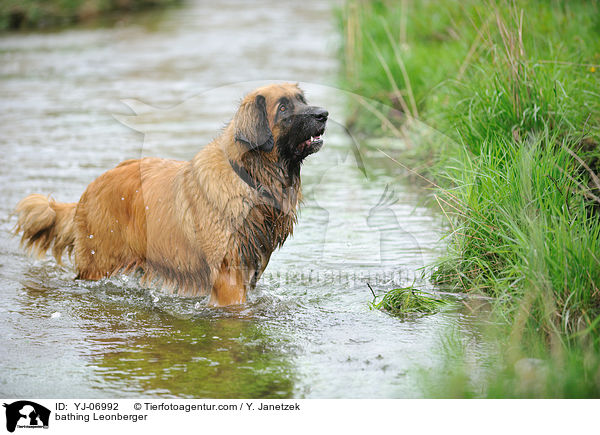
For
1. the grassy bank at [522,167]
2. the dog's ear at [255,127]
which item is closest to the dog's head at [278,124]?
the dog's ear at [255,127]

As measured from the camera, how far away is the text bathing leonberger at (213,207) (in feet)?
14.6

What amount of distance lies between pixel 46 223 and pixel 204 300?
1486mm

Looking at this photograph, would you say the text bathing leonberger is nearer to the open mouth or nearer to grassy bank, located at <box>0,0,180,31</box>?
the open mouth

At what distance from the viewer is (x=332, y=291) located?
16.6 ft

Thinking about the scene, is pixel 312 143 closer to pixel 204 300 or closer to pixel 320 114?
pixel 320 114

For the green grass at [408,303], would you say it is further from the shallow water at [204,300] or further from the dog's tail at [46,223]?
the dog's tail at [46,223]

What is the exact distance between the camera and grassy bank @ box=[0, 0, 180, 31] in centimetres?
1864

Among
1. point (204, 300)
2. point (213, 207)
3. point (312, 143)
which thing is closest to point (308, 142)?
point (312, 143)

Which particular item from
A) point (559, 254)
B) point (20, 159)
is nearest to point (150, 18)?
point (20, 159)

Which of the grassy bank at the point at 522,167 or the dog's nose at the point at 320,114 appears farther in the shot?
the dog's nose at the point at 320,114

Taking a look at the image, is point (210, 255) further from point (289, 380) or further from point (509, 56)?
point (509, 56)

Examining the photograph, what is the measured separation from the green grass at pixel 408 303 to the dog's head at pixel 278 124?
1083 mm
